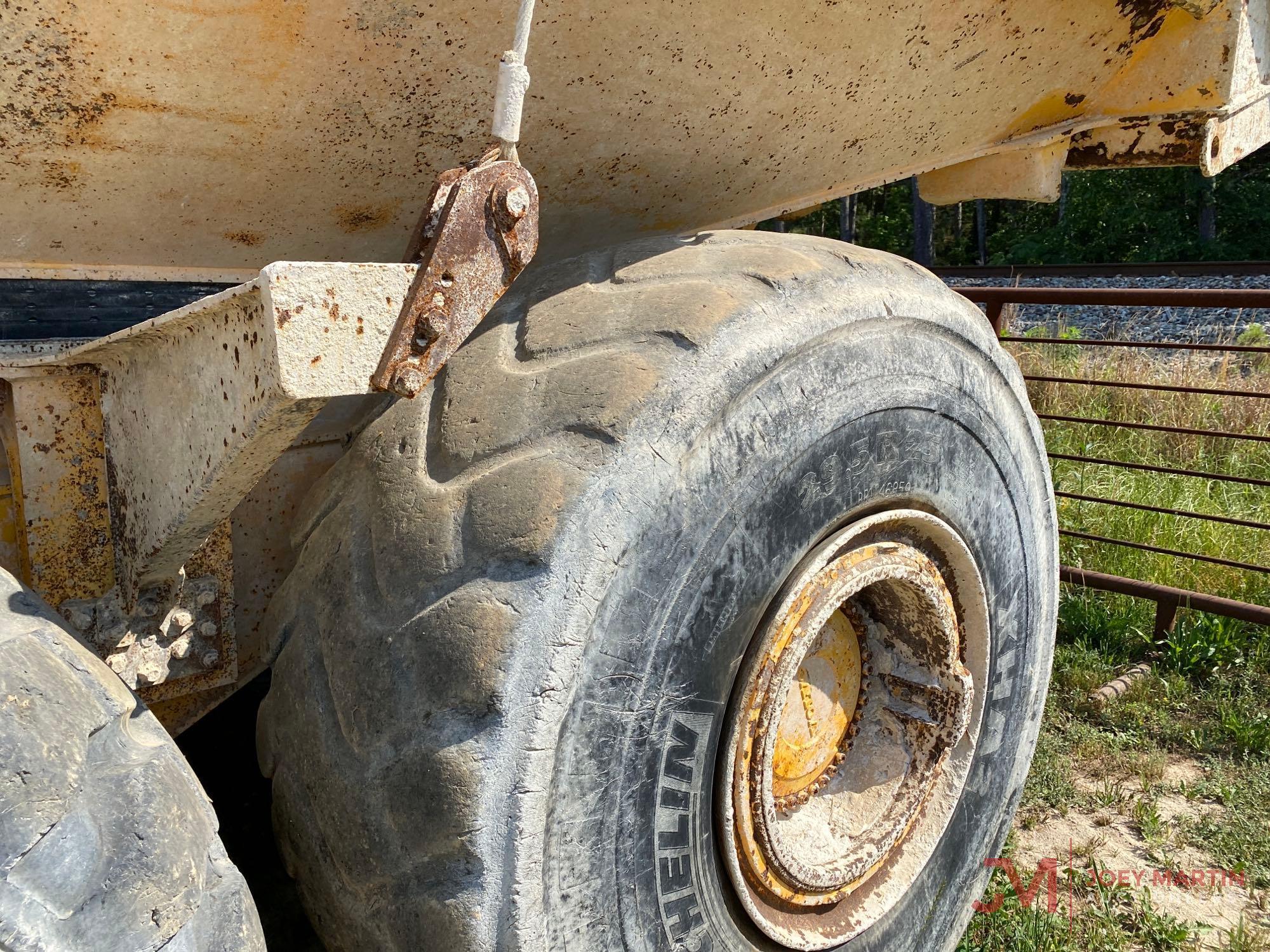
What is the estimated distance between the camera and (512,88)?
4.05 ft

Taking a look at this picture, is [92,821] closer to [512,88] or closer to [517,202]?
[517,202]

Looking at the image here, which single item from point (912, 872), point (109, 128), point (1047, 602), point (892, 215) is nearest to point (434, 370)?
point (109, 128)

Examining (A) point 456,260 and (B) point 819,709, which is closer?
(A) point 456,260

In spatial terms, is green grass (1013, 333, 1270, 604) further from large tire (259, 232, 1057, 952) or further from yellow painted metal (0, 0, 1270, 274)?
large tire (259, 232, 1057, 952)

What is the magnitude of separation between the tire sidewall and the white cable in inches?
17.0

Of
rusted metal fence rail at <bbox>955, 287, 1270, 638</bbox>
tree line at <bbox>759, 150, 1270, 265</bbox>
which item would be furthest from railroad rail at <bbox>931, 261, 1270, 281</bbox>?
rusted metal fence rail at <bbox>955, 287, 1270, 638</bbox>

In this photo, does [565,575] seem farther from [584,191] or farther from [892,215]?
[892,215]

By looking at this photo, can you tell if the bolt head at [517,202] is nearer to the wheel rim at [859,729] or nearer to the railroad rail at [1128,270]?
the wheel rim at [859,729]

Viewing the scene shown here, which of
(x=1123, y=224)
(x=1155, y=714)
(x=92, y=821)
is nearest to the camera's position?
(x=92, y=821)

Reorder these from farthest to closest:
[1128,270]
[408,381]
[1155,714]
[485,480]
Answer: [1128,270] < [1155,714] < [485,480] < [408,381]

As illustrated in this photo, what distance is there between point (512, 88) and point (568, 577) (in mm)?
569

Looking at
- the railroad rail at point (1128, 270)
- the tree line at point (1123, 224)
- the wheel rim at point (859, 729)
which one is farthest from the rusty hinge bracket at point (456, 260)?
the tree line at point (1123, 224)

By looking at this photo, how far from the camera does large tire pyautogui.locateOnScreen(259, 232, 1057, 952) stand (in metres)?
1.25

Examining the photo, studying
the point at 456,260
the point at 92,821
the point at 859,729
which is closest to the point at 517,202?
the point at 456,260
